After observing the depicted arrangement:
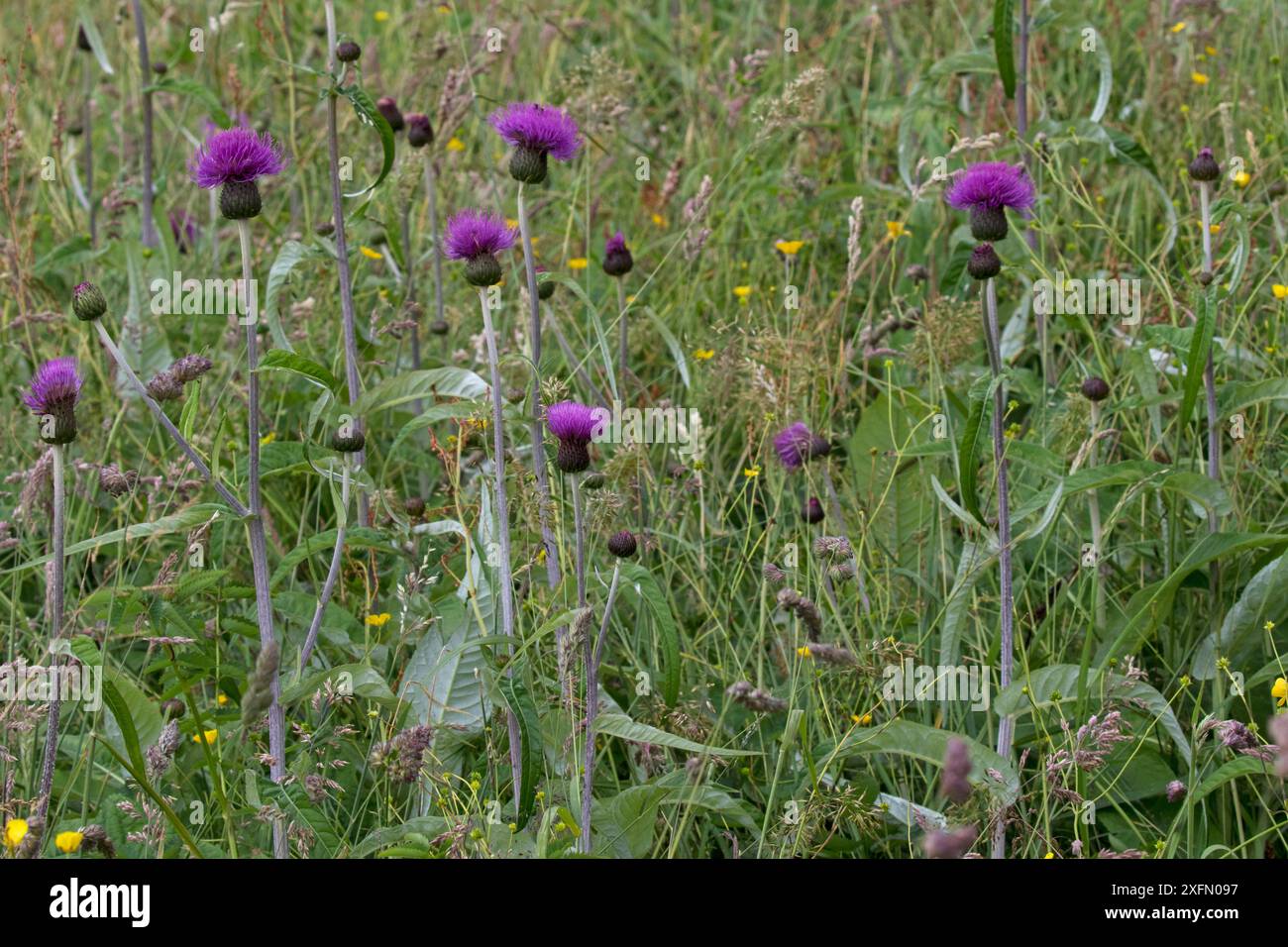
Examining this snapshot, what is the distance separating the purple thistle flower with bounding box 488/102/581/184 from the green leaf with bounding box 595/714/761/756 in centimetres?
83

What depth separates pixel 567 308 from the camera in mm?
3506

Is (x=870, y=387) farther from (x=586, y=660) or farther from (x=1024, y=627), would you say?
(x=586, y=660)

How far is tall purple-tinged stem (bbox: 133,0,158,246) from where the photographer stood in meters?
Result: 3.48

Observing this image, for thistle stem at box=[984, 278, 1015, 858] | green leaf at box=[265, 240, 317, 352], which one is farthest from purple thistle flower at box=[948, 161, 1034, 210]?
green leaf at box=[265, 240, 317, 352]

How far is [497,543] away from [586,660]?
0.42 metres

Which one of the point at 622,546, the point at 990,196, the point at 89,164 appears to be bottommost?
the point at 622,546

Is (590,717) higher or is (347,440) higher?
(347,440)

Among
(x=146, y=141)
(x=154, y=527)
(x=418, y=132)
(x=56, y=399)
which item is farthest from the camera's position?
(x=146, y=141)

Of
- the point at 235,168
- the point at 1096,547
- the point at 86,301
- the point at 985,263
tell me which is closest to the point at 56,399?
the point at 86,301

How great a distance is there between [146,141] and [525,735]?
2206 millimetres

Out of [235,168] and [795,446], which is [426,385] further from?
[795,446]

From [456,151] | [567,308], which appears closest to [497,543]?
[567,308]

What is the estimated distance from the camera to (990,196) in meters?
2.11

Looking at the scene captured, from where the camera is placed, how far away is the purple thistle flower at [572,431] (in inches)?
79.7
